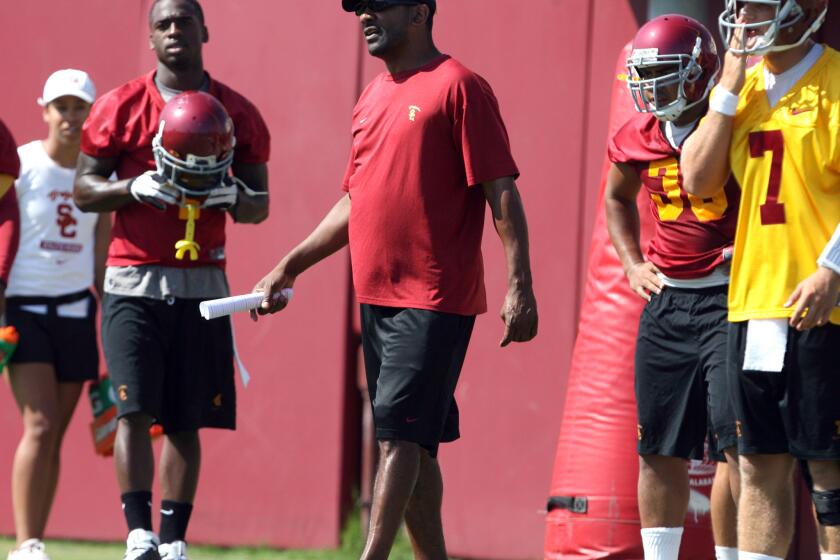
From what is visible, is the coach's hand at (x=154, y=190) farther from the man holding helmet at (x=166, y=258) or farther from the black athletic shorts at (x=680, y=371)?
the black athletic shorts at (x=680, y=371)

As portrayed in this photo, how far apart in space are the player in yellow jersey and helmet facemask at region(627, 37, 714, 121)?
385 millimetres

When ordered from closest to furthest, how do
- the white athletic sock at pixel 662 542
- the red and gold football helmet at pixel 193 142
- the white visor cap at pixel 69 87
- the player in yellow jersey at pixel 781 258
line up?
1. the player in yellow jersey at pixel 781 258
2. the white athletic sock at pixel 662 542
3. the red and gold football helmet at pixel 193 142
4. the white visor cap at pixel 69 87

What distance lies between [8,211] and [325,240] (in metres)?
1.85

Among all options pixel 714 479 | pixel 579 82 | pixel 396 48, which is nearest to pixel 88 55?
pixel 579 82

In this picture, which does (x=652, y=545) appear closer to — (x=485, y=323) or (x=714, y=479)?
(x=714, y=479)

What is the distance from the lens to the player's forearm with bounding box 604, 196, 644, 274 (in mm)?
5688

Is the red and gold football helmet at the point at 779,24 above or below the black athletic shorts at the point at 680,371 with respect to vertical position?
above

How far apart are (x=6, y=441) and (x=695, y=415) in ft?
14.0

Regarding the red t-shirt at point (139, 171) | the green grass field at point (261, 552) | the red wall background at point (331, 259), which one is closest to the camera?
the red t-shirt at point (139, 171)

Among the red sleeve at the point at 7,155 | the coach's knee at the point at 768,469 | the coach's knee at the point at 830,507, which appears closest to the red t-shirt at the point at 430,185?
the coach's knee at the point at 768,469

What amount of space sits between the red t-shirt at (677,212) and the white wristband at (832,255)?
0.79 meters

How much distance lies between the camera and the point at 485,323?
7.58 meters

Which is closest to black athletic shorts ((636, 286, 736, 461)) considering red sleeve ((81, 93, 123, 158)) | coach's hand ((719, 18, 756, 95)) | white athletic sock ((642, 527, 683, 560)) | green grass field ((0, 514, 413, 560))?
white athletic sock ((642, 527, 683, 560))

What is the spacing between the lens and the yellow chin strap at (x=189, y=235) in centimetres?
605
